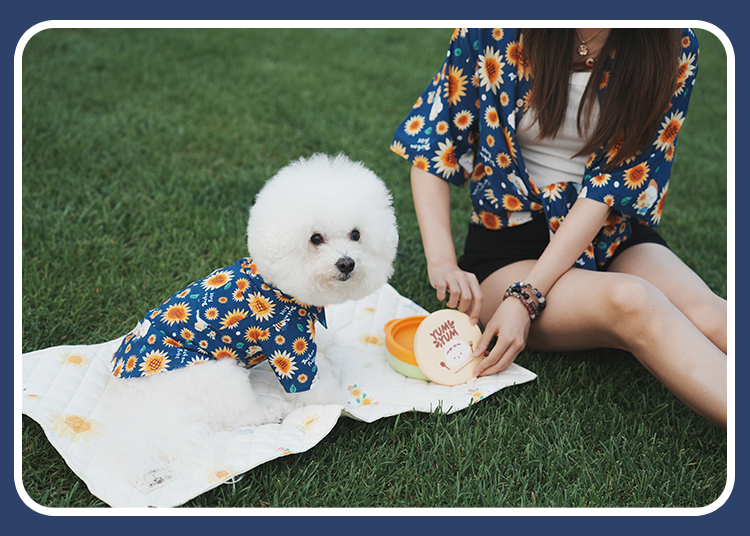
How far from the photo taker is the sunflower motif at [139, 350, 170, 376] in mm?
1512

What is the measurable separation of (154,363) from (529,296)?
108cm

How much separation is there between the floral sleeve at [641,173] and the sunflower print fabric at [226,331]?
0.98m

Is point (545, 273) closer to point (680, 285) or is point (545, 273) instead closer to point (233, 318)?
point (680, 285)

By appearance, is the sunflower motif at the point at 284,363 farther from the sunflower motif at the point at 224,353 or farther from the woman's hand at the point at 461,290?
the woman's hand at the point at 461,290

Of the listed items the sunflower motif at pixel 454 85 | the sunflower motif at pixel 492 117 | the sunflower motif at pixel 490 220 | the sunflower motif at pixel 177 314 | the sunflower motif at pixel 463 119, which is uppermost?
the sunflower motif at pixel 454 85

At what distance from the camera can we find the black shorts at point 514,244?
198 centimetres

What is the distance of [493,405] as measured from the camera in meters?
1.72

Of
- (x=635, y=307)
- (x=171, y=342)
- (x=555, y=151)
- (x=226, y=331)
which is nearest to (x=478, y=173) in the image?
(x=555, y=151)

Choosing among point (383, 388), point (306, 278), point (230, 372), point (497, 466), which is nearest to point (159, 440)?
point (230, 372)

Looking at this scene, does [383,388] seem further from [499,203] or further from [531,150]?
[531,150]

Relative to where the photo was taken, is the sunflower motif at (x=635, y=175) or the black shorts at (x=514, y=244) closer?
the sunflower motif at (x=635, y=175)

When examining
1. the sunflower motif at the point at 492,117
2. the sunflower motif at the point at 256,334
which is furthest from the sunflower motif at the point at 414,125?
the sunflower motif at the point at 256,334

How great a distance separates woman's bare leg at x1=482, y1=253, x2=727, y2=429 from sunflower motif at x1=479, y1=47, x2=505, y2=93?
0.63 metres

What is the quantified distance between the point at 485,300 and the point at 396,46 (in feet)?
10.7
